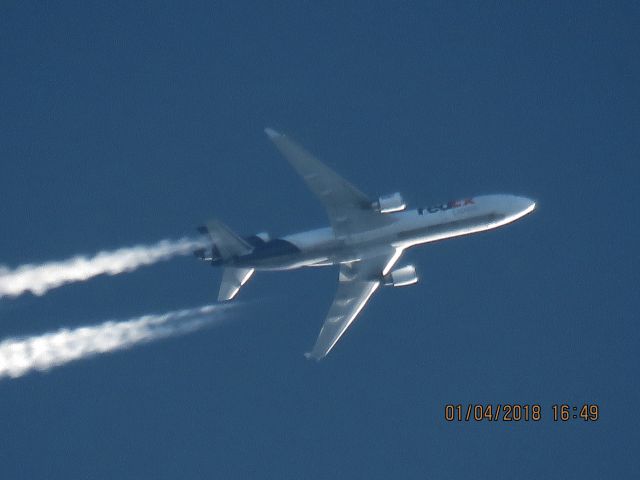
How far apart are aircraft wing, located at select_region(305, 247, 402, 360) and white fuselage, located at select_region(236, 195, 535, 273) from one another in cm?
277

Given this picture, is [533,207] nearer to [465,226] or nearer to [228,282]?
[465,226]

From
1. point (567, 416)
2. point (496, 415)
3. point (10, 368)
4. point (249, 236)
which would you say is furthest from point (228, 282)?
point (567, 416)

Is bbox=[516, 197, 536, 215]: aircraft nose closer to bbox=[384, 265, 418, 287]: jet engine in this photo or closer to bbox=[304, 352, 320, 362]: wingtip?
bbox=[384, 265, 418, 287]: jet engine

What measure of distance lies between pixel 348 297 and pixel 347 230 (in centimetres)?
739

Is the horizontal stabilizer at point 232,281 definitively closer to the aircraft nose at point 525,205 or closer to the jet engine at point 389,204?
the jet engine at point 389,204

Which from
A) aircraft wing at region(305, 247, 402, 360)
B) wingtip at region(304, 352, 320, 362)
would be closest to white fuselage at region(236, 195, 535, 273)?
aircraft wing at region(305, 247, 402, 360)

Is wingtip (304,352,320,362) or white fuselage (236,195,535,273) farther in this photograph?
wingtip (304,352,320,362)

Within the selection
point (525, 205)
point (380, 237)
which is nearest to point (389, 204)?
point (380, 237)

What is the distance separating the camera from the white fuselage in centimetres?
6731

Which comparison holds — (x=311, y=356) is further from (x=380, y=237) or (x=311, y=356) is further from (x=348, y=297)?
(x=380, y=237)

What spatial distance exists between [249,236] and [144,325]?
9.98 meters

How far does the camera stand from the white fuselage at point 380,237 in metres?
67.3

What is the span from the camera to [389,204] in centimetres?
6688

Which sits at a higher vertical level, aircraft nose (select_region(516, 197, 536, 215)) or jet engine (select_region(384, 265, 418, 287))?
aircraft nose (select_region(516, 197, 536, 215))
